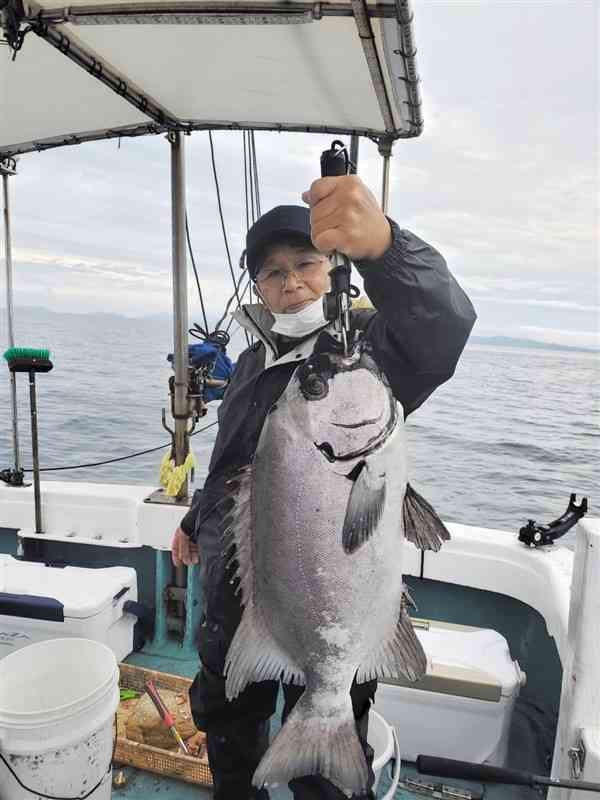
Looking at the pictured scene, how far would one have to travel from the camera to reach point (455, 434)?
1481 centimetres

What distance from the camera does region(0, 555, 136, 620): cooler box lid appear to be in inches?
119

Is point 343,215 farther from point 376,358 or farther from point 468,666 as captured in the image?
point 468,666

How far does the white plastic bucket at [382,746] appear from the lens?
228 centimetres

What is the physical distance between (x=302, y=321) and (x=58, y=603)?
216 cm

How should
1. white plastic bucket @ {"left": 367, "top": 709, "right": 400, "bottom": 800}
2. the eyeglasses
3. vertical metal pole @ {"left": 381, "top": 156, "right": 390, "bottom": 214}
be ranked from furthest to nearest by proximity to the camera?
vertical metal pole @ {"left": 381, "top": 156, "right": 390, "bottom": 214} → white plastic bucket @ {"left": 367, "top": 709, "right": 400, "bottom": 800} → the eyeglasses

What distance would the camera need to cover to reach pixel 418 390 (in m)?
1.59

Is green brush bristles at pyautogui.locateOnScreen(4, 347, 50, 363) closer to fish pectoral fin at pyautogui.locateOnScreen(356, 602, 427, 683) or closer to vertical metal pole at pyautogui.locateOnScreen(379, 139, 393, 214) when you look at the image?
vertical metal pole at pyautogui.locateOnScreen(379, 139, 393, 214)

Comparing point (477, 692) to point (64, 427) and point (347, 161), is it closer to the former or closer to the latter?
point (347, 161)

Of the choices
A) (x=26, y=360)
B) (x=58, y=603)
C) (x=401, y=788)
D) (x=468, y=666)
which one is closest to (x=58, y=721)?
(x=58, y=603)

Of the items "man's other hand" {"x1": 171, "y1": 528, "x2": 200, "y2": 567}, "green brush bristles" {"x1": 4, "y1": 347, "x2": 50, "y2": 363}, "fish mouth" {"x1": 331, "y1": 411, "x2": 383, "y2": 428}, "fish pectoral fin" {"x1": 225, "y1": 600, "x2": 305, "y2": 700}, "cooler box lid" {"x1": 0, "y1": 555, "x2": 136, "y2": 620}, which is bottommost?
"cooler box lid" {"x1": 0, "y1": 555, "x2": 136, "y2": 620}

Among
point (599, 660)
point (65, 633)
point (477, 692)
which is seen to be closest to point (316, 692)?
point (599, 660)

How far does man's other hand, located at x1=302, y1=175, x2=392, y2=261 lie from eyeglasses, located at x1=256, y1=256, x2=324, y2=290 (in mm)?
568

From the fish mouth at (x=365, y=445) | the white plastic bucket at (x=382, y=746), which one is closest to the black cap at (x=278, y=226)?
the fish mouth at (x=365, y=445)

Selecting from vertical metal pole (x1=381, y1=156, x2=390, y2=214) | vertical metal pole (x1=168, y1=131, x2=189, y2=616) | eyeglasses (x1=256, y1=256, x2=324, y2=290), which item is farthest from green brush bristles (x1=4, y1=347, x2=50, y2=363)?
vertical metal pole (x1=381, y1=156, x2=390, y2=214)
